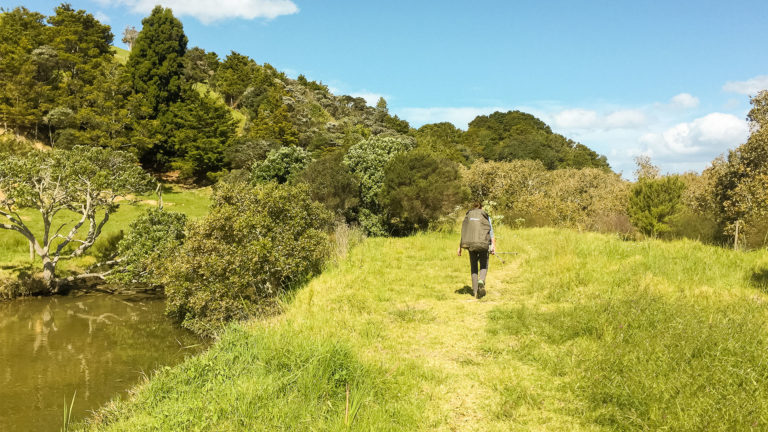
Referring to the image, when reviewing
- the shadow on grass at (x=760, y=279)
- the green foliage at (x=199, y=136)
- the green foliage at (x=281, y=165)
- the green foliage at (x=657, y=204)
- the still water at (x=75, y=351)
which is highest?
the green foliage at (x=199, y=136)

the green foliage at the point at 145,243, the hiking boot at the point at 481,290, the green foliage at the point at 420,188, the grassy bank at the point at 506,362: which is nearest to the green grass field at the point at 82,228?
the green foliage at the point at 145,243

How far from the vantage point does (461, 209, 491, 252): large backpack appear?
9.34m

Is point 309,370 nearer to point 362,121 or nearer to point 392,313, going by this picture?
point 392,313

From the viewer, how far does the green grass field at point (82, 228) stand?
1958cm

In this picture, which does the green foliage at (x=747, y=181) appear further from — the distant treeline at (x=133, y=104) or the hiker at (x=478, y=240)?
the distant treeline at (x=133, y=104)

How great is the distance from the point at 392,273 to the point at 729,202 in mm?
16026

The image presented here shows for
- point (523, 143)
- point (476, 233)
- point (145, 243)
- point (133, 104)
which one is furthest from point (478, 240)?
point (523, 143)

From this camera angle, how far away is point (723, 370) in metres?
4.82

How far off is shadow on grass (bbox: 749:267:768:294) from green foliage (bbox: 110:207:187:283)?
60.5 ft

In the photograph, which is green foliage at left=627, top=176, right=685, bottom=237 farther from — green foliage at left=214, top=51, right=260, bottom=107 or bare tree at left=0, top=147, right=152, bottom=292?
green foliage at left=214, top=51, right=260, bottom=107

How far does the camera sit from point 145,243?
1814 cm

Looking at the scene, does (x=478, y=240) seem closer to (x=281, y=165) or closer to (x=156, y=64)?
(x=281, y=165)

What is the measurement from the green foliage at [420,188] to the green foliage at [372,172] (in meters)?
1.03

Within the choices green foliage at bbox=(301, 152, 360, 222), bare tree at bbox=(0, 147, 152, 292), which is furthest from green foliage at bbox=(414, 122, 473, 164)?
bare tree at bbox=(0, 147, 152, 292)
